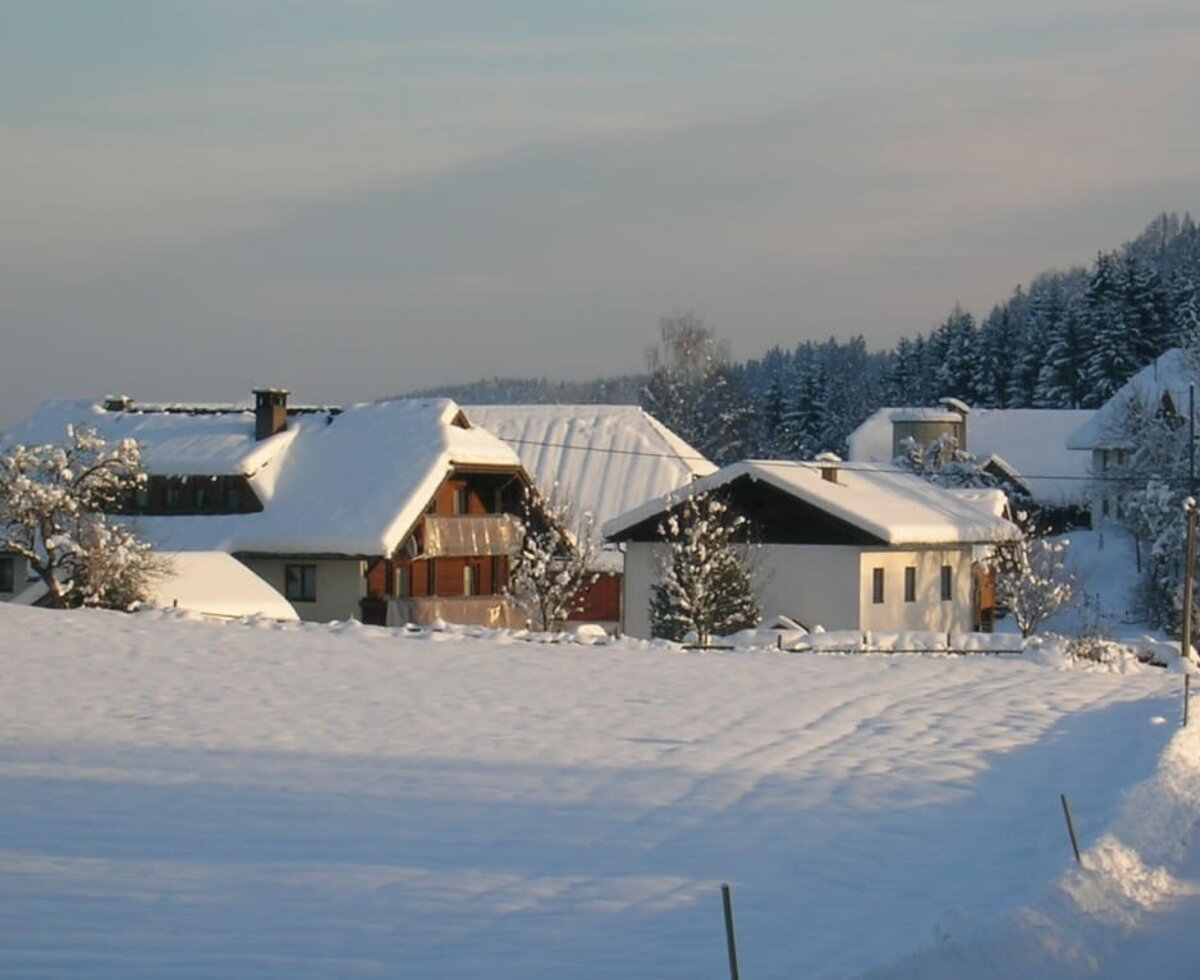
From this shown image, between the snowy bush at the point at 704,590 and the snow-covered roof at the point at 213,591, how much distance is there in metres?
9.22

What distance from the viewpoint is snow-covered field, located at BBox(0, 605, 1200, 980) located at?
33.3 feet

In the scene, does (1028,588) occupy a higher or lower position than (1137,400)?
lower


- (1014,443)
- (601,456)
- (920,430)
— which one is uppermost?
(920,430)

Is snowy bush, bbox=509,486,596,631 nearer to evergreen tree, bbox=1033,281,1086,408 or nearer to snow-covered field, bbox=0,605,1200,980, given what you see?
snow-covered field, bbox=0,605,1200,980

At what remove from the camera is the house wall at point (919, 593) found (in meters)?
43.5

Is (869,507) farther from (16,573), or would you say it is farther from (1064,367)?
(1064,367)

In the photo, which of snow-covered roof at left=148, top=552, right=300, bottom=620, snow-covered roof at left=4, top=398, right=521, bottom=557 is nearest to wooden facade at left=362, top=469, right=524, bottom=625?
snow-covered roof at left=4, top=398, right=521, bottom=557

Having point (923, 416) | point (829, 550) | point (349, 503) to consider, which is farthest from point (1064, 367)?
point (349, 503)

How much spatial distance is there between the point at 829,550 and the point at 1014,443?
5111 cm

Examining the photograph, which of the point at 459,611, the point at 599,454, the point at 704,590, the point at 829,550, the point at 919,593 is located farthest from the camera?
the point at 599,454

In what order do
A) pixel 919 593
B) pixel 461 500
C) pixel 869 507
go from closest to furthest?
1. pixel 869 507
2. pixel 919 593
3. pixel 461 500

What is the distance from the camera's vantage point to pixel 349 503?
48250 mm

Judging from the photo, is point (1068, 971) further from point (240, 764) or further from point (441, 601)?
point (441, 601)

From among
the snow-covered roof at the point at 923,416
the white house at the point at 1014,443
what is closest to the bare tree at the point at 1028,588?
the white house at the point at 1014,443
